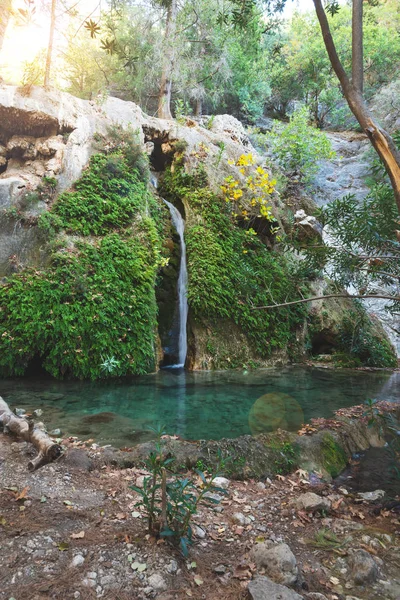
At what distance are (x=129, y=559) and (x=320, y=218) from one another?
4326 mm

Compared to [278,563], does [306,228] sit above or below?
above

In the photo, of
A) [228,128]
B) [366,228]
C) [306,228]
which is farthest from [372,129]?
[228,128]

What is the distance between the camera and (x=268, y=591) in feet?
5.61

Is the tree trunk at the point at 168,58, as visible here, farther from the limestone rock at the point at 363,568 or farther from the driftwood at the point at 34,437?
the limestone rock at the point at 363,568

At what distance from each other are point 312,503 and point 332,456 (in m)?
1.42

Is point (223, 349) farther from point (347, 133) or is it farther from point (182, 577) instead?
point (347, 133)

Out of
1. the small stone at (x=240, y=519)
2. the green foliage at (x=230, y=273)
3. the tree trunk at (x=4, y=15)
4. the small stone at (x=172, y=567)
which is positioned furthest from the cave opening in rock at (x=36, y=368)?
the tree trunk at (x=4, y=15)

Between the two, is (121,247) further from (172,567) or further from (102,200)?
(172,567)

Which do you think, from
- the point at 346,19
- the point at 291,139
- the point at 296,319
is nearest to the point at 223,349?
the point at 296,319

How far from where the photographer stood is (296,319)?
1066cm

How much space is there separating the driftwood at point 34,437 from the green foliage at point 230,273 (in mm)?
5611

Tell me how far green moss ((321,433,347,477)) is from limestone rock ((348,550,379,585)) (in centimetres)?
Answer: 176

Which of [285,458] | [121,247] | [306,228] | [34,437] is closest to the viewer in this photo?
[34,437]

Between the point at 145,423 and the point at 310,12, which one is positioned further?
the point at 310,12
